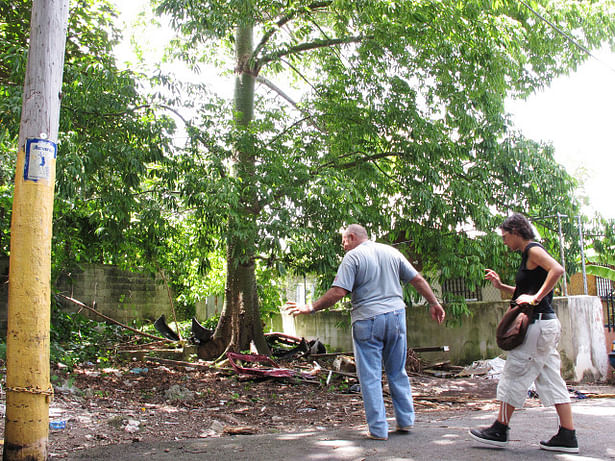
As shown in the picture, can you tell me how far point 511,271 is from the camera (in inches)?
417

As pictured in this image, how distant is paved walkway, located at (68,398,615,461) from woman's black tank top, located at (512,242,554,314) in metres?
1.00

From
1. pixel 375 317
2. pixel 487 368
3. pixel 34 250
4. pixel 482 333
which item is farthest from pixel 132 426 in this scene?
pixel 482 333

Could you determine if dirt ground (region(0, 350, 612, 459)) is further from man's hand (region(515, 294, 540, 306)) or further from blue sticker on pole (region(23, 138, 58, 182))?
man's hand (region(515, 294, 540, 306))

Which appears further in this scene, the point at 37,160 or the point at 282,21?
the point at 282,21

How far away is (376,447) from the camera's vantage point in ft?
12.8

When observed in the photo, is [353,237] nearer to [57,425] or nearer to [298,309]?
[298,309]

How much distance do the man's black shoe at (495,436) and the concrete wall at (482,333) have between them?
5985mm

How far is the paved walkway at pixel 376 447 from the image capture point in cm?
368

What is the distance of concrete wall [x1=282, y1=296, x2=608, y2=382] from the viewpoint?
9.04m

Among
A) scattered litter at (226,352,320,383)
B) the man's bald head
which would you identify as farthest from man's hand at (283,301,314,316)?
scattered litter at (226,352,320,383)

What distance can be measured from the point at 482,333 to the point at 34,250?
937cm

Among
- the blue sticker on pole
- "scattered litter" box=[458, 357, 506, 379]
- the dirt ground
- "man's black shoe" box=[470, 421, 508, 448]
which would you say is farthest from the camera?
"scattered litter" box=[458, 357, 506, 379]

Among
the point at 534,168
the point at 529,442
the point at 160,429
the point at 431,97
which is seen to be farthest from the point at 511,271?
the point at 160,429

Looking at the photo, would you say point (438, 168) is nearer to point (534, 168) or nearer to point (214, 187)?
point (534, 168)
